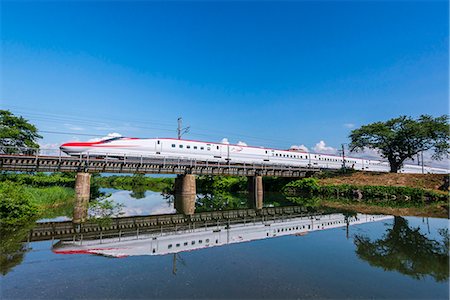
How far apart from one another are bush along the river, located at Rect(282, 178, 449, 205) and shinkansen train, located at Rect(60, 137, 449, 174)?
15.7ft

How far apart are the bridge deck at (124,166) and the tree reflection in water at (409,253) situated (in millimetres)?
24353

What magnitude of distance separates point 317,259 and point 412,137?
50149 millimetres

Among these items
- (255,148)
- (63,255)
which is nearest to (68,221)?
(63,255)

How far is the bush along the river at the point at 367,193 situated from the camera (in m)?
34.3

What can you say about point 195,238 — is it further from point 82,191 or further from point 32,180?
point 32,180

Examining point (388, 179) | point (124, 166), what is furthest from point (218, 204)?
point (388, 179)

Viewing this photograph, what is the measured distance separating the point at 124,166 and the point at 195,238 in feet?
65.2

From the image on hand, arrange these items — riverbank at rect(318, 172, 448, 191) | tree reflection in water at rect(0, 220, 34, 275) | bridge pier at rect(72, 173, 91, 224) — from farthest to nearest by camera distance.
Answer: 1. riverbank at rect(318, 172, 448, 191)
2. bridge pier at rect(72, 173, 91, 224)
3. tree reflection in water at rect(0, 220, 34, 275)

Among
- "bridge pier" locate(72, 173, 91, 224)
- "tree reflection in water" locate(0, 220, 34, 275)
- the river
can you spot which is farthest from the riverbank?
"tree reflection in water" locate(0, 220, 34, 275)

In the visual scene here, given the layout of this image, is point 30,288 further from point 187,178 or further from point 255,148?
point 255,148

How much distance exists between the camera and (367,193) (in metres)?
39.9

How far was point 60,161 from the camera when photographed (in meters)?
27.8

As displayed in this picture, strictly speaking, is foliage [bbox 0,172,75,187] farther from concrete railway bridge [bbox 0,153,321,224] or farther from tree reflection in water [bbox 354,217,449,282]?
tree reflection in water [bbox 354,217,449,282]

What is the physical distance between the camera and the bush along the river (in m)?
34.3
